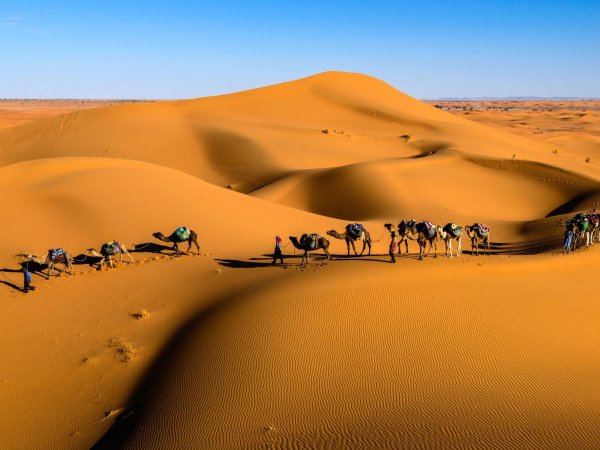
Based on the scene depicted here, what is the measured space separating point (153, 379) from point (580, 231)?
13675 millimetres

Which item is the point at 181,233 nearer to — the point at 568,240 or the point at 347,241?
the point at 347,241

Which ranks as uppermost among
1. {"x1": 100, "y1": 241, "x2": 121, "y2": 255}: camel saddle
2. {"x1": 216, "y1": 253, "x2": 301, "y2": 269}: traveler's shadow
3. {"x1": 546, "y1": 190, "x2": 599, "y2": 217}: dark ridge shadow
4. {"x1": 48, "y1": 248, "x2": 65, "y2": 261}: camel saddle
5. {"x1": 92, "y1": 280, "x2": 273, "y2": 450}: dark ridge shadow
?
{"x1": 546, "y1": 190, "x2": 599, "y2": 217}: dark ridge shadow

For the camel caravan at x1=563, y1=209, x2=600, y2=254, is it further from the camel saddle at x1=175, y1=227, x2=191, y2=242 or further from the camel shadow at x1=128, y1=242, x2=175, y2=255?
the camel shadow at x1=128, y1=242, x2=175, y2=255

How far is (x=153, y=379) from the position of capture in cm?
956

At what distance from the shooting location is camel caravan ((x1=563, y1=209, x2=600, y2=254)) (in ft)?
53.8

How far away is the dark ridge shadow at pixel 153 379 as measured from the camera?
7.90 metres

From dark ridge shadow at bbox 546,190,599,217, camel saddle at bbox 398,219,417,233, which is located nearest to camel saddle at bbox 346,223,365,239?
camel saddle at bbox 398,219,417,233

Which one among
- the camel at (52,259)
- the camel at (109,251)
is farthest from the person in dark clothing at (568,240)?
the camel at (52,259)

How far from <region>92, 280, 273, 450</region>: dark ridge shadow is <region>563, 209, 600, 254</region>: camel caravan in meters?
9.50

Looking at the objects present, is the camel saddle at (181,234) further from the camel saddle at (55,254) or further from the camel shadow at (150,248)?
the camel saddle at (55,254)

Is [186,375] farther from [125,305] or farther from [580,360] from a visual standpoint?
[580,360]

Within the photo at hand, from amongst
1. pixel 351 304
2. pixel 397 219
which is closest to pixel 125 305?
pixel 351 304

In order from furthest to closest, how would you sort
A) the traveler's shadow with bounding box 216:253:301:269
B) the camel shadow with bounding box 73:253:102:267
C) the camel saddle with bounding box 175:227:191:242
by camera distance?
the camel saddle with bounding box 175:227:191:242 → the camel shadow with bounding box 73:253:102:267 → the traveler's shadow with bounding box 216:253:301:269

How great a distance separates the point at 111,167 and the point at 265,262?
11.1 meters
